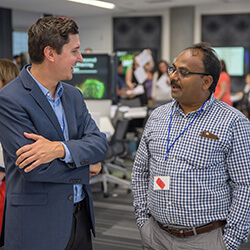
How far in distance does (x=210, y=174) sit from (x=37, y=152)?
692 millimetres

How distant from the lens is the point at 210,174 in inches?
63.0

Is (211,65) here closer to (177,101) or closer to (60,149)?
(177,101)

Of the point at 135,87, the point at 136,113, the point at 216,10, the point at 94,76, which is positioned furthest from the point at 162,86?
the point at 216,10

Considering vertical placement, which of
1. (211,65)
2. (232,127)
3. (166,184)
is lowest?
(166,184)

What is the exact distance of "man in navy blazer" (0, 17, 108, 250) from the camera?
143 cm

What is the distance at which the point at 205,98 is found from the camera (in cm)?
171

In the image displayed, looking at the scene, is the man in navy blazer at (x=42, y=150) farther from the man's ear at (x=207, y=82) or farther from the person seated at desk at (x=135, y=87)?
the person seated at desk at (x=135, y=87)

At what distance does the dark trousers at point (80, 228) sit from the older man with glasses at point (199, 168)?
0.28 metres

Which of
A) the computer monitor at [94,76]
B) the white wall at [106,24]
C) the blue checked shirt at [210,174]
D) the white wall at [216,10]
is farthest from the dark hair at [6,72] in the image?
the white wall at [216,10]

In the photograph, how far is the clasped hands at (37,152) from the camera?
138 cm

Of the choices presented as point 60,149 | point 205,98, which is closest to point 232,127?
point 205,98

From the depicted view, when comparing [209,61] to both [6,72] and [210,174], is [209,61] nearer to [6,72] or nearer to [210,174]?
[210,174]

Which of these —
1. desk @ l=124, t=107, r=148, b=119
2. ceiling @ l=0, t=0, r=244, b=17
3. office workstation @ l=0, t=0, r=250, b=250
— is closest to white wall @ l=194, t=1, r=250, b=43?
office workstation @ l=0, t=0, r=250, b=250

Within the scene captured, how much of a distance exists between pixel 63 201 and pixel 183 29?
37.0ft
